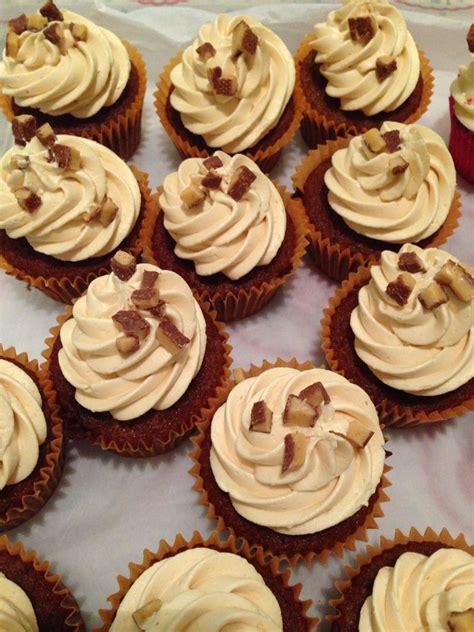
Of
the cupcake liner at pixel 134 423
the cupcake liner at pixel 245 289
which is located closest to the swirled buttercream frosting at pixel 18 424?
the cupcake liner at pixel 134 423

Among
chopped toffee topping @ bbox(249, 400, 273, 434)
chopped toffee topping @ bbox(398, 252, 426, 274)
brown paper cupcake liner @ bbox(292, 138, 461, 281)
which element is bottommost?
chopped toffee topping @ bbox(249, 400, 273, 434)

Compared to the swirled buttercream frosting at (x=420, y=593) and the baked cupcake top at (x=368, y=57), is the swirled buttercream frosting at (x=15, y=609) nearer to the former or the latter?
the swirled buttercream frosting at (x=420, y=593)

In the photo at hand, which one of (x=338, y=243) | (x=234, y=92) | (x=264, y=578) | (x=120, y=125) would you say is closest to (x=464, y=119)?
(x=338, y=243)

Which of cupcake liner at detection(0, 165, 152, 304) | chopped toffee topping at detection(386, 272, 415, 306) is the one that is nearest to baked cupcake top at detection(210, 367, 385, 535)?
chopped toffee topping at detection(386, 272, 415, 306)

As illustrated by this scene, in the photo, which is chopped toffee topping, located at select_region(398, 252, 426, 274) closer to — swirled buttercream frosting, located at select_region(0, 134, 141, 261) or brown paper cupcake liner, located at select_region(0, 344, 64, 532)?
swirled buttercream frosting, located at select_region(0, 134, 141, 261)

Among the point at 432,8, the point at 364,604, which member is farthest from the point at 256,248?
the point at 432,8

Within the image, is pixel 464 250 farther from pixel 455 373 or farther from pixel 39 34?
pixel 39 34
